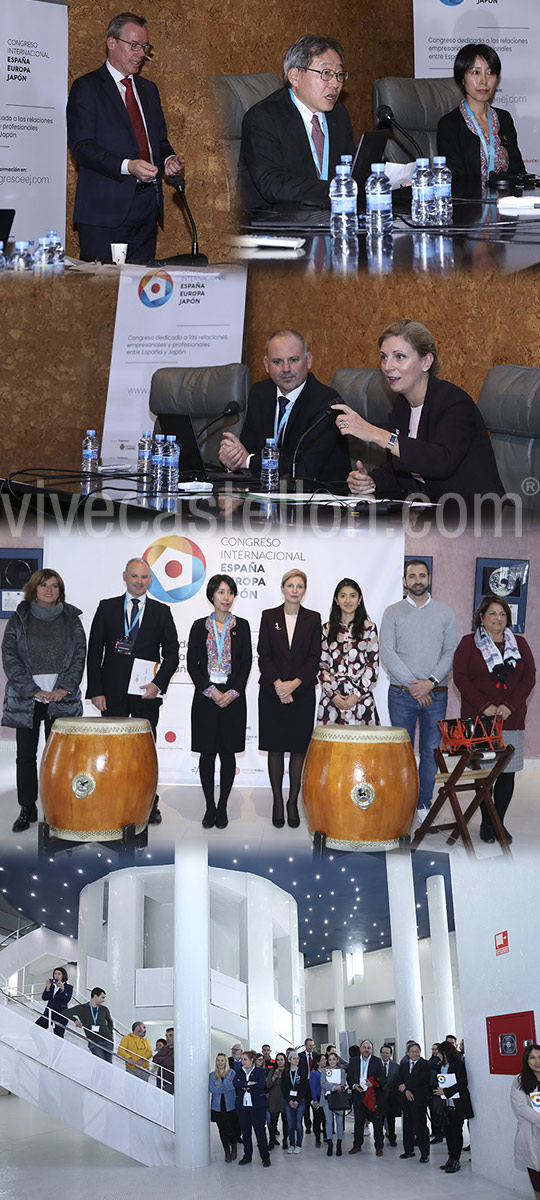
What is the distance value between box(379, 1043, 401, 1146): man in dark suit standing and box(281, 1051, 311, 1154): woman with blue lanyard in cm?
58

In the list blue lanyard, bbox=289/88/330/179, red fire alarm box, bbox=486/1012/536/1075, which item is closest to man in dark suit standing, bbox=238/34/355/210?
blue lanyard, bbox=289/88/330/179

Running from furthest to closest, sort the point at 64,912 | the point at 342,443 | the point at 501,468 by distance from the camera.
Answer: the point at 64,912 < the point at 342,443 < the point at 501,468

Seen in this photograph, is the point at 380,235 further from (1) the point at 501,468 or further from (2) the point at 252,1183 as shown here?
(2) the point at 252,1183

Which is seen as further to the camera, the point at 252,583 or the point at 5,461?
the point at 5,461

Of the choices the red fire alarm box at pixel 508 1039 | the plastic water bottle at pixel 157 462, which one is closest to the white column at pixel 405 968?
the red fire alarm box at pixel 508 1039

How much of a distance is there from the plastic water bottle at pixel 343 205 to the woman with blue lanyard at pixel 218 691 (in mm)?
1176

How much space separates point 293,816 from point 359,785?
1.23 ft

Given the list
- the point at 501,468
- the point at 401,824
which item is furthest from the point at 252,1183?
the point at 501,468

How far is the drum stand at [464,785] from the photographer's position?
330 cm

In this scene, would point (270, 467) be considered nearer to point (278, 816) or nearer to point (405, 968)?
point (278, 816)

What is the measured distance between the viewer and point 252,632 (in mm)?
3562

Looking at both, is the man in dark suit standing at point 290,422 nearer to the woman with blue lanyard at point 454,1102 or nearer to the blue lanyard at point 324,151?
the blue lanyard at point 324,151

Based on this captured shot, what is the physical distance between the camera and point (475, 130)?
14.4 ft

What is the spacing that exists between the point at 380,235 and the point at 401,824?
5.96 ft
